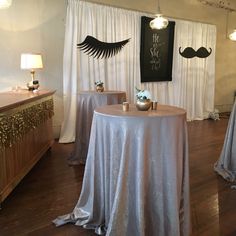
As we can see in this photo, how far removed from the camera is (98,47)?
5.45 meters

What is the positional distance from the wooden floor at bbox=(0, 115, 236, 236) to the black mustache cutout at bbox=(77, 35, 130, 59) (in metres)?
2.22

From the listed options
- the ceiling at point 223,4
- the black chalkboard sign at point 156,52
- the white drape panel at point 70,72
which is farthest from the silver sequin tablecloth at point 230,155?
the ceiling at point 223,4

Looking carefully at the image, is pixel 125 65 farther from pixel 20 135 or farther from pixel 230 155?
pixel 20 135

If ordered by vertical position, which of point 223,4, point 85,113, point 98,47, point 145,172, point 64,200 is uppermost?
point 223,4

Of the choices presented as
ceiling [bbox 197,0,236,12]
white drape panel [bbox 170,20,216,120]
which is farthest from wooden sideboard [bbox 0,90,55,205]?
ceiling [bbox 197,0,236,12]

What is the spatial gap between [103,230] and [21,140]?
1533mm

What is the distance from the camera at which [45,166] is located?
151 inches

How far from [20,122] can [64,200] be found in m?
1.01

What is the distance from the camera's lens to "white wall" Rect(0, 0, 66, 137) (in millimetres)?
4484

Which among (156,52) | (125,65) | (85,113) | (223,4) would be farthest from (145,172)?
(223,4)

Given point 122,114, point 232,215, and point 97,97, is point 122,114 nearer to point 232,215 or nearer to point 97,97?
point 232,215

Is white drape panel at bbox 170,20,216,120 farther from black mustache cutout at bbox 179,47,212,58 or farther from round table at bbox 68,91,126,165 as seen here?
round table at bbox 68,91,126,165

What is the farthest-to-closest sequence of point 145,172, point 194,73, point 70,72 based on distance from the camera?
1. point 194,73
2. point 70,72
3. point 145,172

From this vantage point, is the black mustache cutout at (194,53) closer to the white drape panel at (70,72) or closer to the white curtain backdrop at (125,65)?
the white curtain backdrop at (125,65)
